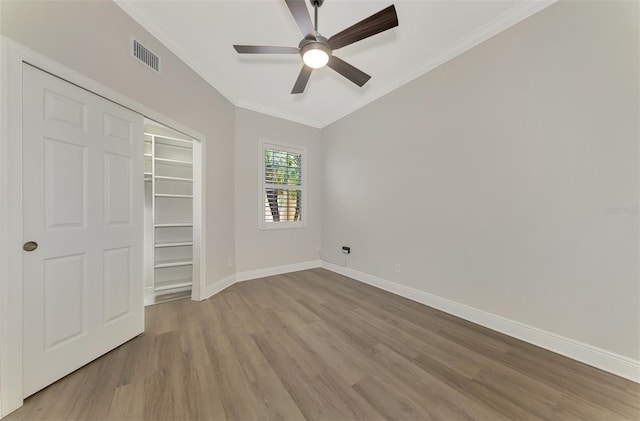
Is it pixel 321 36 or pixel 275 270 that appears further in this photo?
pixel 275 270

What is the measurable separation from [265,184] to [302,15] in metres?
2.72

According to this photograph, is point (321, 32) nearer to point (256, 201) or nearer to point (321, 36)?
point (321, 36)

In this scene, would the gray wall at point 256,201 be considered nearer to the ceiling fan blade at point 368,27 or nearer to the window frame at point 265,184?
the window frame at point 265,184

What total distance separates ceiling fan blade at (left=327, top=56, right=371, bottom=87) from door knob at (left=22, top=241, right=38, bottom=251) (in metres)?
2.57

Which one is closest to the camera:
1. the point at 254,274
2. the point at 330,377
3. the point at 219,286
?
the point at 330,377

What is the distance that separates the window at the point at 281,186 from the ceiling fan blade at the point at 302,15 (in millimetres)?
2384

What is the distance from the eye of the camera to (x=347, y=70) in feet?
7.05

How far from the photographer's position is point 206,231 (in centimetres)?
300

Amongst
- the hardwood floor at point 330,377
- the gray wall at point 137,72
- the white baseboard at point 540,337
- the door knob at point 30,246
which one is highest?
the gray wall at point 137,72

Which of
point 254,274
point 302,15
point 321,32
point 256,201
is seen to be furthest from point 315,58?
point 254,274

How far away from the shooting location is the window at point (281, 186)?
3.99 metres

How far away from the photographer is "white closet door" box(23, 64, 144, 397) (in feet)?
4.64

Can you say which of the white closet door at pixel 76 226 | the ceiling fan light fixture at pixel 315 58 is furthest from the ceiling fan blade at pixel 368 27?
the white closet door at pixel 76 226

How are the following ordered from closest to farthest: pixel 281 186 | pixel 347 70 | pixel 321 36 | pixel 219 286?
pixel 321 36 → pixel 347 70 → pixel 219 286 → pixel 281 186
